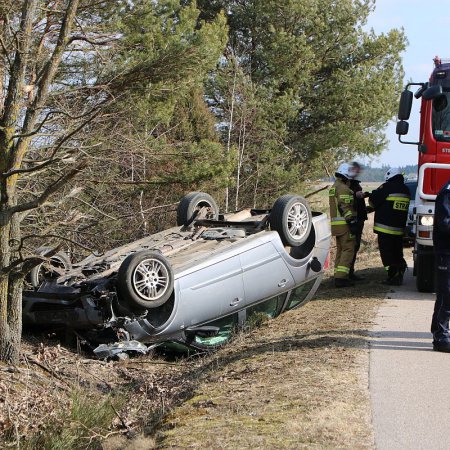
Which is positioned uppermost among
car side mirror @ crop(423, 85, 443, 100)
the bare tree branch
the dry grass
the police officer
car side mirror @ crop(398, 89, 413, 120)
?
car side mirror @ crop(423, 85, 443, 100)

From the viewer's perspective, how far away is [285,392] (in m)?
5.55

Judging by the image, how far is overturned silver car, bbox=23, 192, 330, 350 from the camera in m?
7.59

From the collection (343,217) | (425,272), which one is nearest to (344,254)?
(343,217)

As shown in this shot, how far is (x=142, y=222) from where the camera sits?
15578 mm

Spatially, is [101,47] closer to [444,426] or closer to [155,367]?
[155,367]

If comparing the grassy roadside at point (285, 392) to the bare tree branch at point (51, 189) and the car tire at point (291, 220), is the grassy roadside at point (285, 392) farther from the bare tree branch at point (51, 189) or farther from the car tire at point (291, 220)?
the bare tree branch at point (51, 189)

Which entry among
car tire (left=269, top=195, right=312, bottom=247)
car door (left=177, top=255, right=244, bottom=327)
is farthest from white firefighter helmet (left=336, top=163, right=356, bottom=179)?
car door (left=177, top=255, right=244, bottom=327)

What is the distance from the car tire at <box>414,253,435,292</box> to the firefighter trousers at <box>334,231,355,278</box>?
112cm

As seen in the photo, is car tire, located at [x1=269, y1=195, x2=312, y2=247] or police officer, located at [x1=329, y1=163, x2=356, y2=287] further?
police officer, located at [x1=329, y1=163, x2=356, y2=287]

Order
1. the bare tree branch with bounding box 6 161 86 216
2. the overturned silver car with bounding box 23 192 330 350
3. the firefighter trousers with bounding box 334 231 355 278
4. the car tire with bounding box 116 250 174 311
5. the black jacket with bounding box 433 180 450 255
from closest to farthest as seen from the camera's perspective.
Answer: the bare tree branch with bounding box 6 161 86 216 < the black jacket with bounding box 433 180 450 255 < the car tire with bounding box 116 250 174 311 < the overturned silver car with bounding box 23 192 330 350 < the firefighter trousers with bounding box 334 231 355 278

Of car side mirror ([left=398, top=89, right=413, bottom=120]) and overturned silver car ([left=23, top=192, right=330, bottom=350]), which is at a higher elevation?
car side mirror ([left=398, top=89, right=413, bottom=120])

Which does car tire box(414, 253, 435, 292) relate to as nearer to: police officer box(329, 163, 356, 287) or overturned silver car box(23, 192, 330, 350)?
police officer box(329, 163, 356, 287)

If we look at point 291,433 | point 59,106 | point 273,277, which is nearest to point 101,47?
point 59,106

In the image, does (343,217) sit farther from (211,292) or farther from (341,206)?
(211,292)
